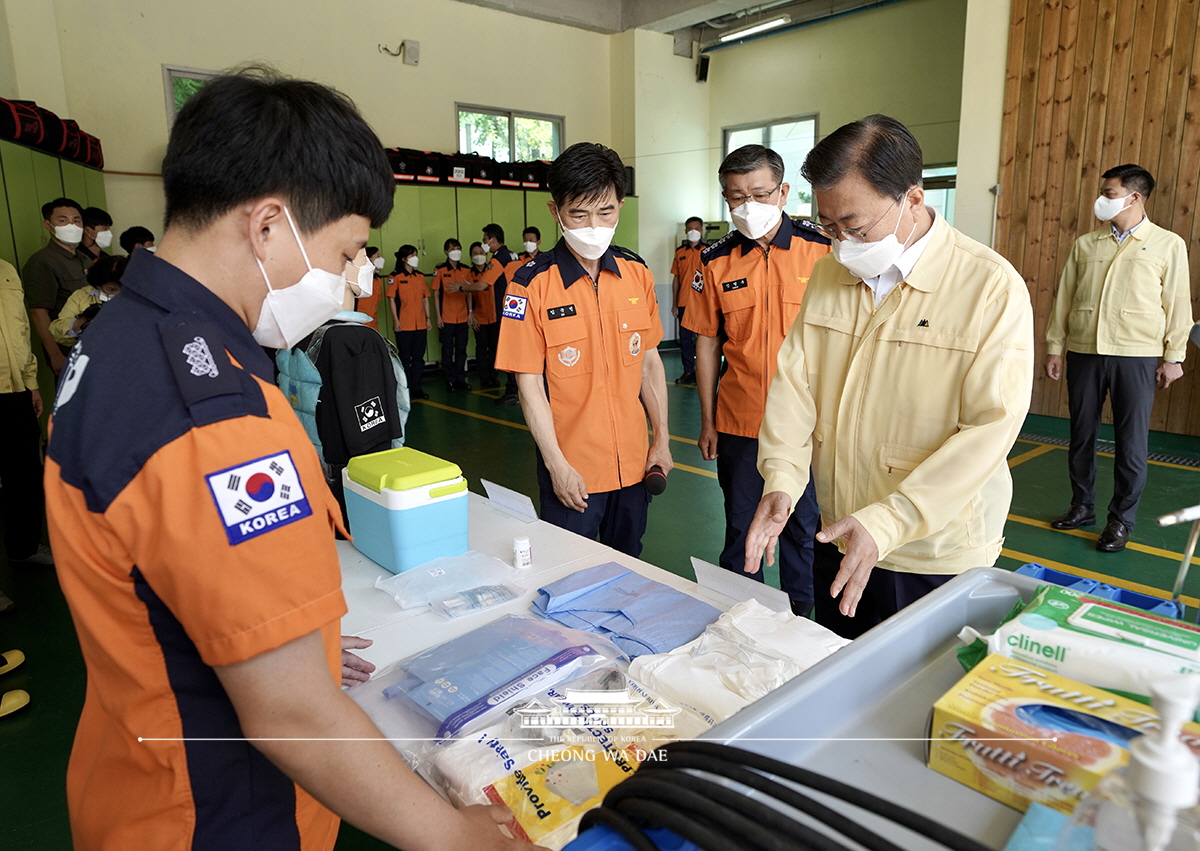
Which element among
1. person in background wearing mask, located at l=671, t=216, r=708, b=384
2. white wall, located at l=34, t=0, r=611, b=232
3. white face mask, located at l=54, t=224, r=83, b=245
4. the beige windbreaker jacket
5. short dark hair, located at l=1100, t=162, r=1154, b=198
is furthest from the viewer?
person in background wearing mask, located at l=671, t=216, r=708, b=384

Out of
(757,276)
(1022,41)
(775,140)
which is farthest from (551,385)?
(775,140)

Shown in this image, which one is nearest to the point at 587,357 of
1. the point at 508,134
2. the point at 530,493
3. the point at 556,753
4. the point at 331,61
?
the point at 556,753

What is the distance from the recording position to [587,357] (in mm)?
2445

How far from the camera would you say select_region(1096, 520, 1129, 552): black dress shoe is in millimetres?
3498

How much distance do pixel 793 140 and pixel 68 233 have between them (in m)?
8.79

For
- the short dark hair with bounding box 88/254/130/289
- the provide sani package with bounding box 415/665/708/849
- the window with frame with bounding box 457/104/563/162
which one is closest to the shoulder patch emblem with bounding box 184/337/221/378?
the provide sani package with bounding box 415/665/708/849

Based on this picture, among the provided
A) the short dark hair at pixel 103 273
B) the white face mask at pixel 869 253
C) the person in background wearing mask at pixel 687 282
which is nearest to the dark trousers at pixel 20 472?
the short dark hair at pixel 103 273

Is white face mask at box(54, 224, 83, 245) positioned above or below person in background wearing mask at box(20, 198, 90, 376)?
above

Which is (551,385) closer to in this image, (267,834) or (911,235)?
(911,235)

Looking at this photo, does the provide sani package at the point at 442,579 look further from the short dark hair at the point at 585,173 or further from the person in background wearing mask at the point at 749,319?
the person in background wearing mask at the point at 749,319

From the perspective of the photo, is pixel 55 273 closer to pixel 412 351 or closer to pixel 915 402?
pixel 412 351

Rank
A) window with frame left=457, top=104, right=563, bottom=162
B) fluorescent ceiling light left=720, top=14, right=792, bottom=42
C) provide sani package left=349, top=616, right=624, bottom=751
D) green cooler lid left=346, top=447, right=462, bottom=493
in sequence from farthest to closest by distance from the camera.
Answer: window with frame left=457, top=104, right=563, bottom=162 → fluorescent ceiling light left=720, top=14, right=792, bottom=42 → green cooler lid left=346, top=447, right=462, bottom=493 → provide sani package left=349, top=616, right=624, bottom=751

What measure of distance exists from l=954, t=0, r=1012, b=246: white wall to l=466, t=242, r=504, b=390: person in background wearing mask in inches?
188

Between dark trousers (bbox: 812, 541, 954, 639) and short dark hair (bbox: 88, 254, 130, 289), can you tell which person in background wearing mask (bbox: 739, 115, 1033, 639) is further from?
short dark hair (bbox: 88, 254, 130, 289)
